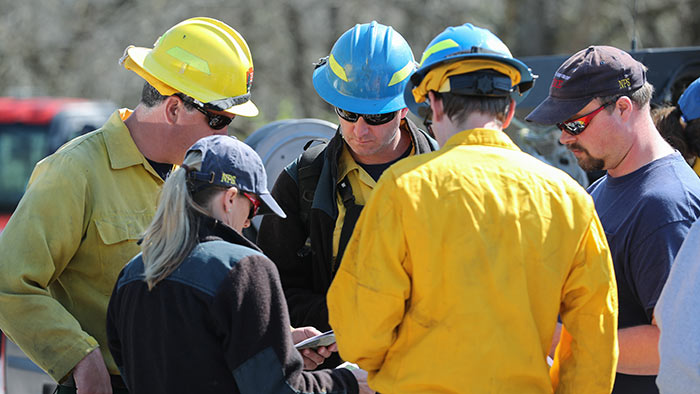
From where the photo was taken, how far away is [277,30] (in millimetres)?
14852

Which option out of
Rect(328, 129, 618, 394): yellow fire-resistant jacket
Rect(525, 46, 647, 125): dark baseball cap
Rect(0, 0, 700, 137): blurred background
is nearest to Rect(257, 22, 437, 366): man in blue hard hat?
Rect(525, 46, 647, 125): dark baseball cap

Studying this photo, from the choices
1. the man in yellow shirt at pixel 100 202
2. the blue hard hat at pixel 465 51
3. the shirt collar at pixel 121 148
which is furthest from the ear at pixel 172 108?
the blue hard hat at pixel 465 51

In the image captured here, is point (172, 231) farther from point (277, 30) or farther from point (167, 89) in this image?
point (277, 30)

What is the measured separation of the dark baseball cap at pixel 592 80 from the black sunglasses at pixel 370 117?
0.62 meters

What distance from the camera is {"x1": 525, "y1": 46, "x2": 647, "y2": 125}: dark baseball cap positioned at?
2701mm

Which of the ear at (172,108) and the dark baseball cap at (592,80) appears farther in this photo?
the ear at (172,108)

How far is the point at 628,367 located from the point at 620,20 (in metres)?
12.6

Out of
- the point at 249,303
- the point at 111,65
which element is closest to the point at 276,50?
the point at 111,65

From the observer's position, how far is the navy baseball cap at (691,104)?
130 inches

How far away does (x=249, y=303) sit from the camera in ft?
7.13

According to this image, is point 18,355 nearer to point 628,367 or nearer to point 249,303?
point 249,303

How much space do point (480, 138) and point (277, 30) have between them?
520 inches

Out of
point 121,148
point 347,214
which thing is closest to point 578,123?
point 347,214

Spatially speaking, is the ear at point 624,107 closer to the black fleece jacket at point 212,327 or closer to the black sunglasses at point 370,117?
the black sunglasses at point 370,117
